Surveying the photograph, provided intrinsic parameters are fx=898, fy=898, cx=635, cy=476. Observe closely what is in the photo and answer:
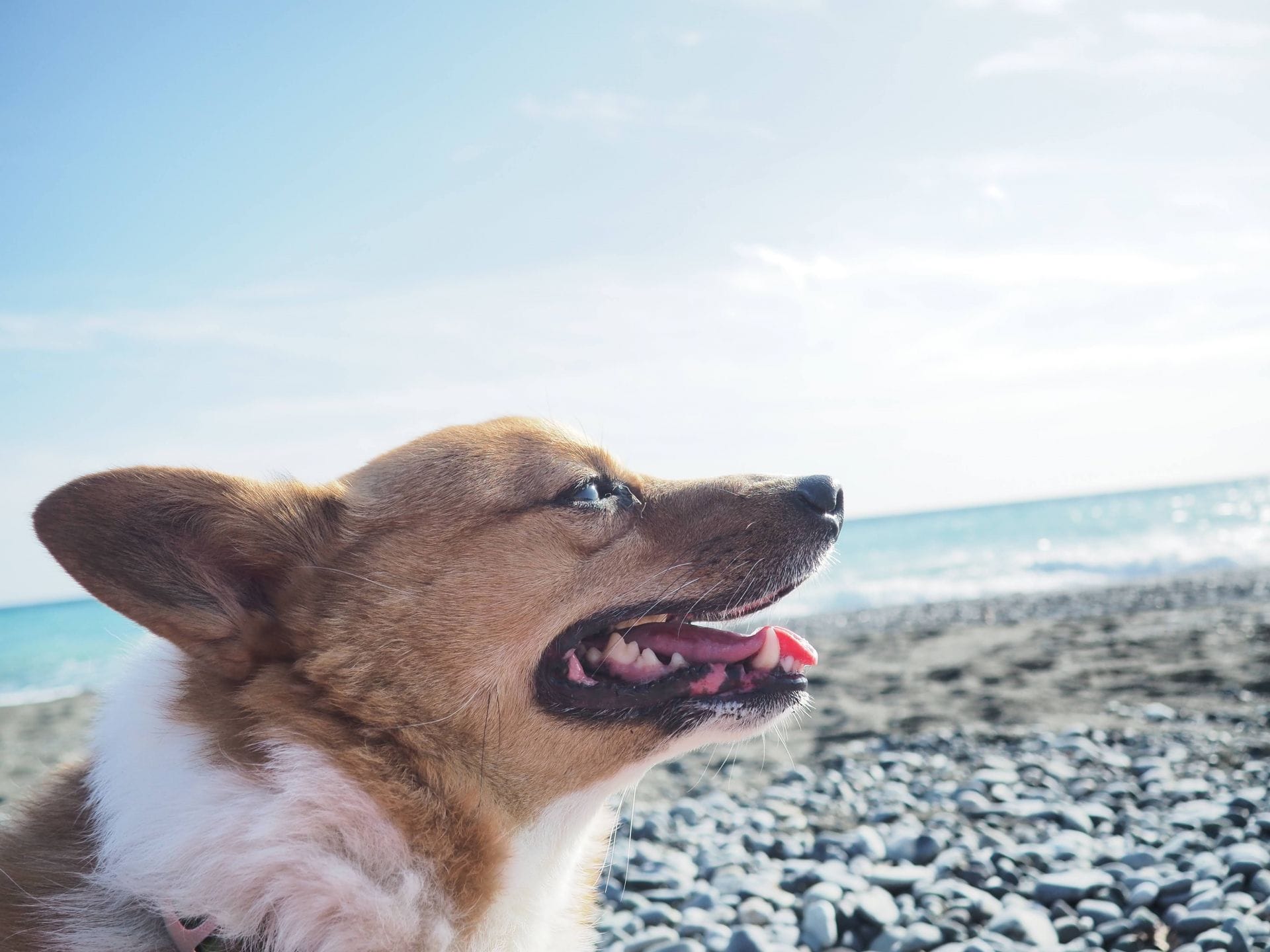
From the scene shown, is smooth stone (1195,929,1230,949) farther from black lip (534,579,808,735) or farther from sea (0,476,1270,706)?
sea (0,476,1270,706)

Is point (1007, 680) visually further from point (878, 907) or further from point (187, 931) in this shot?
point (187, 931)

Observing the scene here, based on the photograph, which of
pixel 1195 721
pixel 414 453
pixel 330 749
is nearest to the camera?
pixel 330 749

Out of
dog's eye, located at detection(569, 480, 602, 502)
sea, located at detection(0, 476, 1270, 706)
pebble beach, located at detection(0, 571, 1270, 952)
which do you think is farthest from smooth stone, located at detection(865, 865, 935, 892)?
sea, located at detection(0, 476, 1270, 706)

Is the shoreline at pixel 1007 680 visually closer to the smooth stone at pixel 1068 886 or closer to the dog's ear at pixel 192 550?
the smooth stone at pixel 1068 886

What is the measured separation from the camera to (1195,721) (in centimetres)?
590

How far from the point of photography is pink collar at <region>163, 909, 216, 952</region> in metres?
1.88

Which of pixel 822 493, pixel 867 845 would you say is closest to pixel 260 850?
pixel 822 493

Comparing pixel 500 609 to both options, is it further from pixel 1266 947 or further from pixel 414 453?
pixel 1266 947

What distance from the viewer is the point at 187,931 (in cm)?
188

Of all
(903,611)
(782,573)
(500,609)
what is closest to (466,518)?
(500,609)

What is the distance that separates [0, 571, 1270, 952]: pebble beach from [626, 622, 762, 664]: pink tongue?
52 centimetres

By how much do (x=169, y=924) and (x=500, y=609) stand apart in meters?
1.00

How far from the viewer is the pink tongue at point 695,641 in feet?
8.77

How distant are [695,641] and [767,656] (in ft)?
0.72
